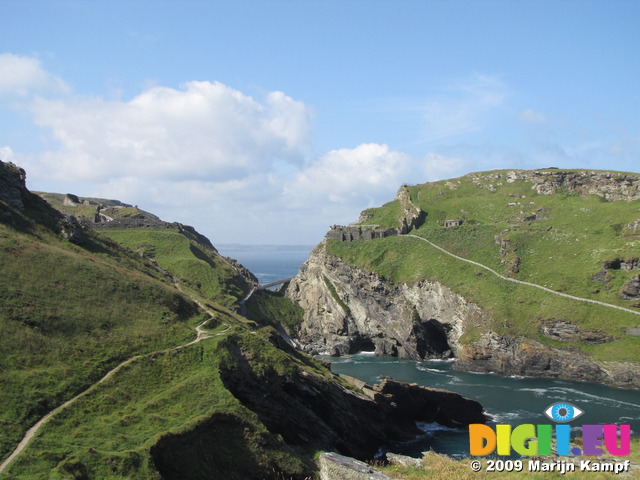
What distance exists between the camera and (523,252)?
117 meters

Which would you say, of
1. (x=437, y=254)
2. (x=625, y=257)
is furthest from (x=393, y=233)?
(x=625, y=257)

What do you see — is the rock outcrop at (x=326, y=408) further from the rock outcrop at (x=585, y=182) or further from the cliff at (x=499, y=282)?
the rock outcrop at (x=585, y=182)

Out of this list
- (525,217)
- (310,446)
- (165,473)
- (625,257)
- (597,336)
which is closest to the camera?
(165,473)

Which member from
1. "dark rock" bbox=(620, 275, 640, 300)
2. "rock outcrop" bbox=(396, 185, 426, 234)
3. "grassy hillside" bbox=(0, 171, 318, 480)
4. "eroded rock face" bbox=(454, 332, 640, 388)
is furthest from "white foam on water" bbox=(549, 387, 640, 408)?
"rock outcrop" bbox=(396, 185, 426, 234)

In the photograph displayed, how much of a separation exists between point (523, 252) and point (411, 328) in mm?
32765

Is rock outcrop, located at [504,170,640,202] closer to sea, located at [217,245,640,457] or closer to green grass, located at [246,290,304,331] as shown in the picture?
sea, located at [217,245,640,457]

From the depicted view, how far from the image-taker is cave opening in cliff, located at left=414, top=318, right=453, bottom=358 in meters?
110

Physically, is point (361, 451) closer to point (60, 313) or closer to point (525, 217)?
point (60, 313)

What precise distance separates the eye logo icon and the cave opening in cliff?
74.2 m

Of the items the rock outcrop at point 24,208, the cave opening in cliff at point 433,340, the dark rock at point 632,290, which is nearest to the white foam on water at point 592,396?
the dark rock at point 632,290

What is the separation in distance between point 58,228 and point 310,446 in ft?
157

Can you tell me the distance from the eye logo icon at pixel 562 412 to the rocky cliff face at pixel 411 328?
57.2 metres

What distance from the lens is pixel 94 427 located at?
34.3 metres

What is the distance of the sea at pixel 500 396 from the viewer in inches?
2406
